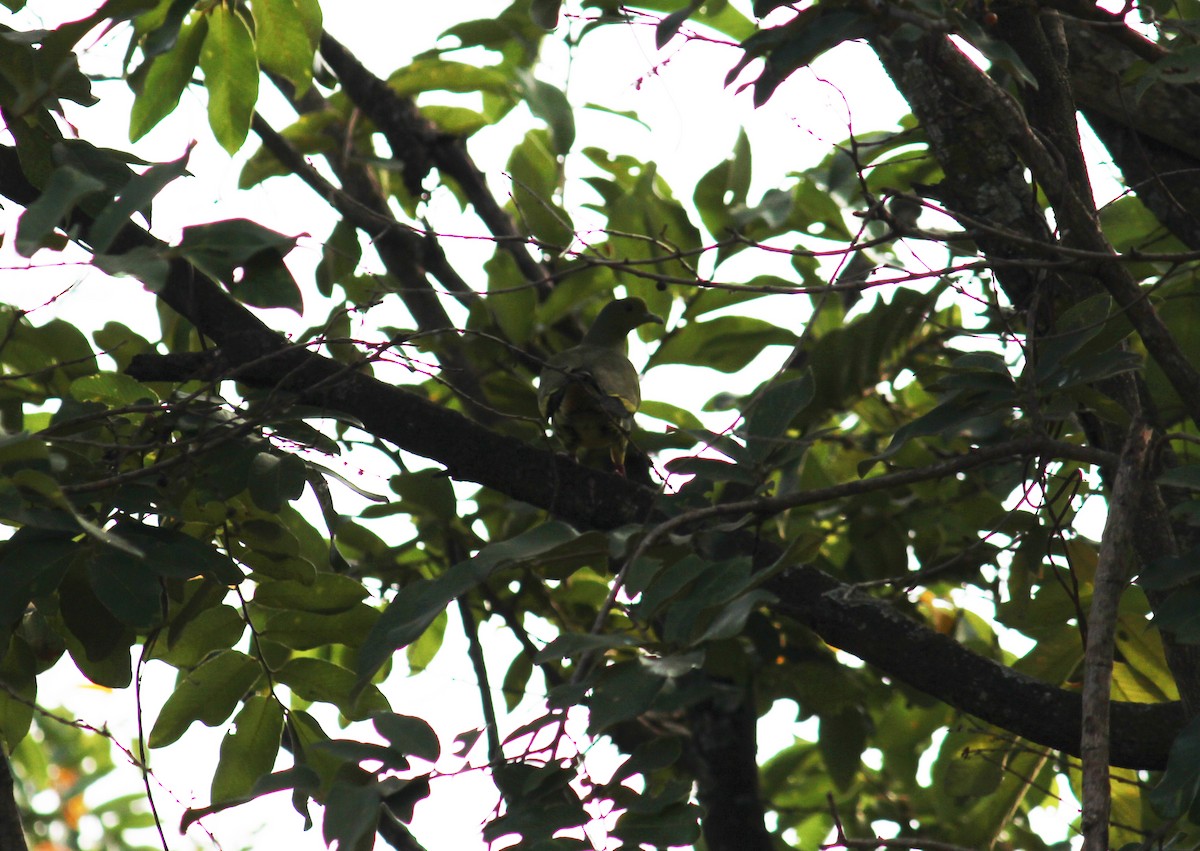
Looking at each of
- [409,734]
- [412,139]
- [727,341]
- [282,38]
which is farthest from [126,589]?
[412,139]

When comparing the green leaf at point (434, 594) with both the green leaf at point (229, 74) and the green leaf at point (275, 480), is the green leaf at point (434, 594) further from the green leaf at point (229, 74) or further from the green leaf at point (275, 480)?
the green leaf at point (229, 74)

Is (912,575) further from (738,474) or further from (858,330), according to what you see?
(858,330)

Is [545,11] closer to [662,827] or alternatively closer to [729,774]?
[662,827]

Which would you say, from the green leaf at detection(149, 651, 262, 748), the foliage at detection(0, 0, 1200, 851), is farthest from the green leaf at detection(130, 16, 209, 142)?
the green leaf at detection(149, 651, 262, 748)

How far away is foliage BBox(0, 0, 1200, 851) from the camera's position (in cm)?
164

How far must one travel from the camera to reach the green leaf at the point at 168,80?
2650 mm

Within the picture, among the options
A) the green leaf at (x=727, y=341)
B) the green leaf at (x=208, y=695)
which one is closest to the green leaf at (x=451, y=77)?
the green leaf at (x=727, y=341)

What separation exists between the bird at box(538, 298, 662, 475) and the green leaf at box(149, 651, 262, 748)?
1243mm

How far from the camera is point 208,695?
230cm

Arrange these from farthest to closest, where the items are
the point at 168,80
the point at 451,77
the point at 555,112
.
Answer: the point at 451,77 < the point at 555,112 < the point at 168,80

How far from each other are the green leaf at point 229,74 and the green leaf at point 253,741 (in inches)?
49.6

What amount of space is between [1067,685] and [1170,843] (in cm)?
90

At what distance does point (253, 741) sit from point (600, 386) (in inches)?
54.7

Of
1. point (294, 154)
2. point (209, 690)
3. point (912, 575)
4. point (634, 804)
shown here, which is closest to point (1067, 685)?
point (912, 575)
